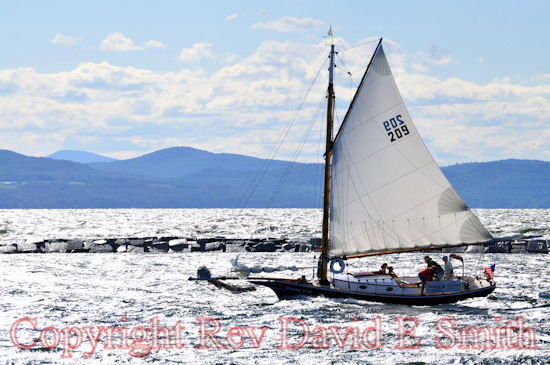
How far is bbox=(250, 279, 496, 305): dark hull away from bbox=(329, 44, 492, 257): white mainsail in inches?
85.0

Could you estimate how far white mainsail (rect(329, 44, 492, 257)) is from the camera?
34.6 metres

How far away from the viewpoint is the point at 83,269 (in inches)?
2239

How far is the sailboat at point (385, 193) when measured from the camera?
3453 centimetres

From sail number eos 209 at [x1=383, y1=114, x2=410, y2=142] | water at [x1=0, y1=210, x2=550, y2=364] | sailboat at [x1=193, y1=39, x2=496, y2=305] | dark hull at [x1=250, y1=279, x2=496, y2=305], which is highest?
sail number eos 209 at [x1=383, y1=114, x2=410, y2=142]

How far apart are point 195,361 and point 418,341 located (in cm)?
904

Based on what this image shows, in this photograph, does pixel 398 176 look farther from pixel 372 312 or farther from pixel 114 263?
pixel 114 263

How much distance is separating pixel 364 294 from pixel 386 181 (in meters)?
5.77

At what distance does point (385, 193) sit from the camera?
34.9 m

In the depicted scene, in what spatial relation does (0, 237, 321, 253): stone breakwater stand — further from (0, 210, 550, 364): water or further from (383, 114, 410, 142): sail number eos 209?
(383, 114, 410, 142): sail number eos 209

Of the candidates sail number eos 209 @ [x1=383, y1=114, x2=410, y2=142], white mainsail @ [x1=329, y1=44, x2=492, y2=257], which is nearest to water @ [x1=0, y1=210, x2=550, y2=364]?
white mainsail @ [x1=329, y1=44, x2=492, y2=257]

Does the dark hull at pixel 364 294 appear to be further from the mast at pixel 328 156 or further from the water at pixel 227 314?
the mast at pixel 328 156

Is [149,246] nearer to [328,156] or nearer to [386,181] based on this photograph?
[328,156]

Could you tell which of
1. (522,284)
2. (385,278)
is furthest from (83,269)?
(522,284)

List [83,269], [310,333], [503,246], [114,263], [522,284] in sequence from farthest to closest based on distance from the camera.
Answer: [503,246]
[114,263]
[83,269]
[522,284]
[310,333]
